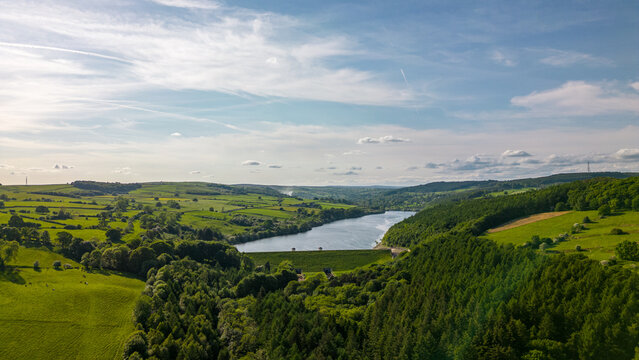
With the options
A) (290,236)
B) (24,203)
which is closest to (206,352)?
(290,236)

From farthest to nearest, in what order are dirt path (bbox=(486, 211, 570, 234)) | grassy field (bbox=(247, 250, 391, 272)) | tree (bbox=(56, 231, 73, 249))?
grassy field (bbox=(247, 250, 391, 272)) < tree (bbox=(56, 231, 73, 249)) < dirt path (bbox=(486, 211, 570, 234))

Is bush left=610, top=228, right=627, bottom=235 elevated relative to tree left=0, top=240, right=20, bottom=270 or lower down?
elevated

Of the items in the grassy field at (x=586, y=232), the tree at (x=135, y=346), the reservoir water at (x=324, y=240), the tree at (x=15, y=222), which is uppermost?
the grassy field at (x=586, y=232)

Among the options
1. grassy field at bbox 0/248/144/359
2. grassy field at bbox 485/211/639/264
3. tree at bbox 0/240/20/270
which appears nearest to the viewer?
grassy field at bbox 0/248/144/359

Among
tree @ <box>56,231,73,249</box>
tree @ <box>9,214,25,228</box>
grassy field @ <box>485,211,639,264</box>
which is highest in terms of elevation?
grassy field @ <box>485,211,639,264</box>

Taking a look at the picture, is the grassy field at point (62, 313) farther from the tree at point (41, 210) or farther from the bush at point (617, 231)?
the bush at point (617, 231)

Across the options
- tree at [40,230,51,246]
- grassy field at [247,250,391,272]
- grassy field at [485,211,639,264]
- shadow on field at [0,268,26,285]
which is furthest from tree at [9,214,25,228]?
grassy field at [485,211,639,264]

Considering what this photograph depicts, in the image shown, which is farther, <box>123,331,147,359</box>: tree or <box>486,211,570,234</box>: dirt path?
<box>486,211,570,234</box>: dirt path

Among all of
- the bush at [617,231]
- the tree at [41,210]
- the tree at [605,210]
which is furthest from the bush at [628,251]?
the tree at [41,210]

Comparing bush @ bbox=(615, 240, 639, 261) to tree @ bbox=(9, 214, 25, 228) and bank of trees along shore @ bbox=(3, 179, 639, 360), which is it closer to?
bank of trees along shore @ bbox=(3, 179, 639, 360)
